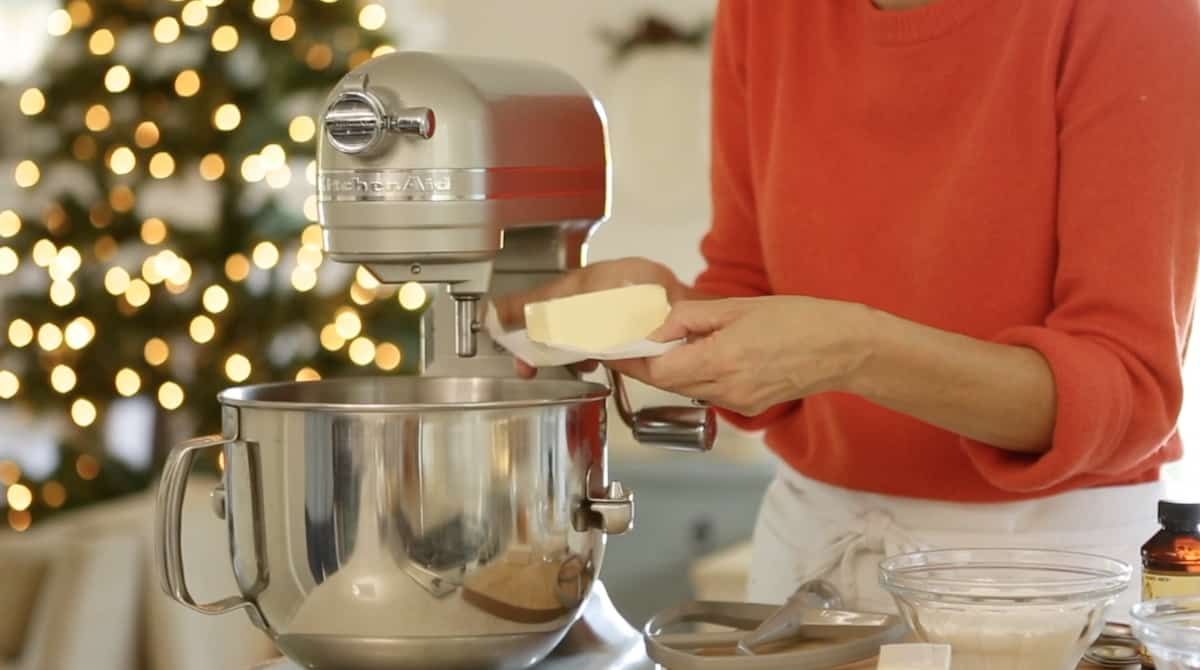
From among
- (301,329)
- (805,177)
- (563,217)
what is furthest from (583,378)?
(301,329)

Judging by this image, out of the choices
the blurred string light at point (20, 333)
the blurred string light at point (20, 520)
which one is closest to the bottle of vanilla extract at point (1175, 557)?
the blurred string light at point (20, 333)

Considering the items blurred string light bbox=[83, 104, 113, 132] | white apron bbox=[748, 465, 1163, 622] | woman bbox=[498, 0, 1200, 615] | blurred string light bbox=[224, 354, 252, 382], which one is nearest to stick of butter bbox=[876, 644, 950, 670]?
woman bbox=[498, 0, 1200, 615]

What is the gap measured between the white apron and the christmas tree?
1958 millimetres

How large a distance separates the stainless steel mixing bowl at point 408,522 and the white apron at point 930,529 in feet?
1.14

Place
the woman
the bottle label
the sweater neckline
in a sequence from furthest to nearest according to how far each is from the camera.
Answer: the sweater neckline
the woman
the bottle label

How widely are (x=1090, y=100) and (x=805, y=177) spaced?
27 cm

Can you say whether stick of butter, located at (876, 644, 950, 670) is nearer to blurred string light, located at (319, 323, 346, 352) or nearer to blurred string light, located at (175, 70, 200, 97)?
blurred string light, located at (319, 323, 346, 352)

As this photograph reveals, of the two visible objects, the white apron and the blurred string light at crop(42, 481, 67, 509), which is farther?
the blurred string light at crop(42, 481, 67, 509)

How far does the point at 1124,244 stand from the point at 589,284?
0.38 meters

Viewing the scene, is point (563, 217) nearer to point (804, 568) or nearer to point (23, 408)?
point (804, 568)

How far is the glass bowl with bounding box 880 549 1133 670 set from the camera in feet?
2.69

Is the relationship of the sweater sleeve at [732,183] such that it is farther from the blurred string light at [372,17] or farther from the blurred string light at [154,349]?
the blurred string light at [154,349]

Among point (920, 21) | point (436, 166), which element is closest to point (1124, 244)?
point (920, 21)

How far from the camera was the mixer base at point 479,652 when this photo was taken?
0.90 metres
